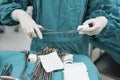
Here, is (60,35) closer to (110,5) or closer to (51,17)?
(51,17)

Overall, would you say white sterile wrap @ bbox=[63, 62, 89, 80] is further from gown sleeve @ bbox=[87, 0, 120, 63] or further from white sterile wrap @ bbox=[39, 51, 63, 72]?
gown sleeve @ bbox=[87, 0, 120, 63]

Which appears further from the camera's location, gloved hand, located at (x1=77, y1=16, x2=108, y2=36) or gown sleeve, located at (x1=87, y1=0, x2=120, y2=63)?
gown sleeve, located at (x1=87, y1=0, x2=120, y2=63)

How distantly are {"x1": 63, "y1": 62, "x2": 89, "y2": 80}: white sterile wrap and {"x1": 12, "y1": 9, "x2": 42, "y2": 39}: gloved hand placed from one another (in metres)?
0.17

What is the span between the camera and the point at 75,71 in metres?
0.91

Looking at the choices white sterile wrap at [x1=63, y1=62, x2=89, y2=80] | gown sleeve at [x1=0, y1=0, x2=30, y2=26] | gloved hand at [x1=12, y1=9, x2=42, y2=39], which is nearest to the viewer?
white sterile wrap at [x1=63, y1=62, x2=89, y2=80]

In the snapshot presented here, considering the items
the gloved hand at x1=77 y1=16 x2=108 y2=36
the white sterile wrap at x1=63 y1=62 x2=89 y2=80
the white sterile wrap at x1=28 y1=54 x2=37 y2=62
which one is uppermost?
the gloved hand at x1=77 y1=16 x2=108 y2=36

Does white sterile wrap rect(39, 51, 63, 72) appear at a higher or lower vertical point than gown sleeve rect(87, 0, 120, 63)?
lower

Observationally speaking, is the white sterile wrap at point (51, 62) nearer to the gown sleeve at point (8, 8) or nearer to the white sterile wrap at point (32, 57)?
the white sterile wrap at point (32, 57)

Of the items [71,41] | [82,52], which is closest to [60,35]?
[71,41]

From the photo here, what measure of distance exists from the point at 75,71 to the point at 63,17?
287 mm

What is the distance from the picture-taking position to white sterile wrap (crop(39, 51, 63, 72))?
3.12 ft

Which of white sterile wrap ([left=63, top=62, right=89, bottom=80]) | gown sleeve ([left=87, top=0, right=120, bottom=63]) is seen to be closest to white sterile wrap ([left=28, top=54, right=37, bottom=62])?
white sterile wrap ([left=63, top=62, right=89, bottom=80])

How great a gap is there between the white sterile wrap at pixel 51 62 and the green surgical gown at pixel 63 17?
110 millimetres

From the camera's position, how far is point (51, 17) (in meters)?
1.09
